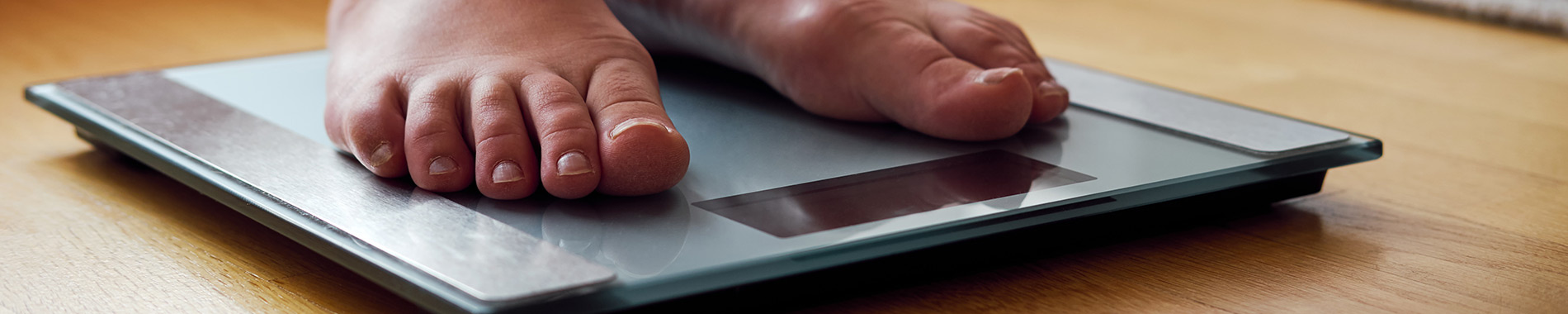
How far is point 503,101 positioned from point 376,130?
2.5 inches

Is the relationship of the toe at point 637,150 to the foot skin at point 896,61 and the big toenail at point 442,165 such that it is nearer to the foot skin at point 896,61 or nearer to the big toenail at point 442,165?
the big toenail at point 442,165

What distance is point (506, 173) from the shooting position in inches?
20.4

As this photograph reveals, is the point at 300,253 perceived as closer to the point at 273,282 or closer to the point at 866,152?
the point at 273,282

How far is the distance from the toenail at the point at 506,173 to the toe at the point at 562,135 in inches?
0.4

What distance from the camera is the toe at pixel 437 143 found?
0.53 meters

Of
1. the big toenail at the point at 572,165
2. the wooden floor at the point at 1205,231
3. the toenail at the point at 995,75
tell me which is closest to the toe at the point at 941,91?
the toenail at the point at 995,75

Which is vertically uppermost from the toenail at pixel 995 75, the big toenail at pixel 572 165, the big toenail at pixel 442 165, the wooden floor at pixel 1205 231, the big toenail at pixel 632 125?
the big toenail at pixel 632 125

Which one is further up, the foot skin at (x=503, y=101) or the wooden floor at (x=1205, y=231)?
the foot skin at (x=503, y=101)

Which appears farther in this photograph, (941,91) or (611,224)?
(941,91)

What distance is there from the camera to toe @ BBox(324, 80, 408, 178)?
1.81 ft

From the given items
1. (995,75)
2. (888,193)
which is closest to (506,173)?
(888,193)

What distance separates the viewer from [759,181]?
57 cm

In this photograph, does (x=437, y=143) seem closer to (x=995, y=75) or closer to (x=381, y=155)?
(x=381, y=155)

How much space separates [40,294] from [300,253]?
10 cm
